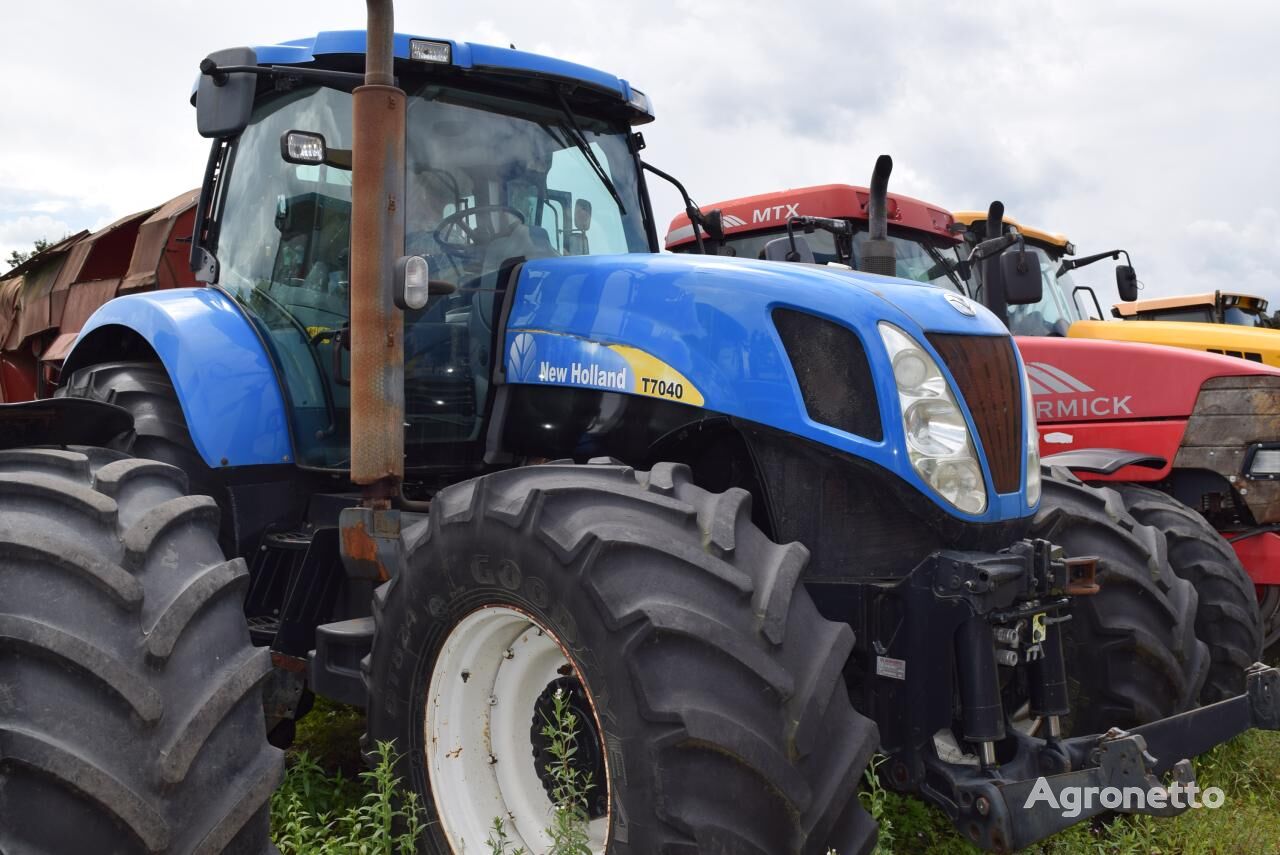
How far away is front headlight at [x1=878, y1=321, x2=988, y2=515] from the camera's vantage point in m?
2.73

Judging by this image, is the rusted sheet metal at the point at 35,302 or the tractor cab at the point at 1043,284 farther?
the rusted sheet metal at the point at 35,302

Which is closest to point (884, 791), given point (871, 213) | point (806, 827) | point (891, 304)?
point (806, 827)

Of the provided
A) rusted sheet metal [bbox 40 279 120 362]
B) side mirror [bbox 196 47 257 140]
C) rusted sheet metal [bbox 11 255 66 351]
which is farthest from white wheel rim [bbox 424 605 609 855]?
rusted sheet metal [bbox 11 255 66 351]

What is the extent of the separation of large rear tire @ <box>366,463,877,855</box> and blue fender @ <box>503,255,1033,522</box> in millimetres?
351

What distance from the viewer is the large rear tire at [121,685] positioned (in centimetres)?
207

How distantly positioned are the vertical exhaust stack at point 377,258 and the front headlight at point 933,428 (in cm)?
129

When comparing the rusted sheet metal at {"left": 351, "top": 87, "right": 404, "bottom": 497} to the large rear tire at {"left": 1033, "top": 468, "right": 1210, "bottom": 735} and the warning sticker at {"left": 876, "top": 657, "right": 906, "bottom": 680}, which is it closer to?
the warning sticker at {"left": 876, "top": 657, "right": 906, "bottom": 680}

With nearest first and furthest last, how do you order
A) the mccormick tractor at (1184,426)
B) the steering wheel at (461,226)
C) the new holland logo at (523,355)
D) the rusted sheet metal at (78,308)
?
the new holland logo at (523,355) < the steering wheel at (461,226) < the mccormick tractor at (1184,426) < the rusted sheet metal at (78,308)

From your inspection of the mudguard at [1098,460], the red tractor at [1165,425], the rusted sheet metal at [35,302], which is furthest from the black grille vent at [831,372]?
the rusted sheet metal at [35,302]

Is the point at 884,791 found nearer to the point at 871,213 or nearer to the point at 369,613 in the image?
the point at 369,613

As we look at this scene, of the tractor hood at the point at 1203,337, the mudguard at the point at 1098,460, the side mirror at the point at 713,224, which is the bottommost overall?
the mudguard at the point at 1098,460

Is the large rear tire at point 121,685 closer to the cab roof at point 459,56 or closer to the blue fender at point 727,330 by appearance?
the blue fender at point 727,330

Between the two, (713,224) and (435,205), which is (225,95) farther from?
(713,224)

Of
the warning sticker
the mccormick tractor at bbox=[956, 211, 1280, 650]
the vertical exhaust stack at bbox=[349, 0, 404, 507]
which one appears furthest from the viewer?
the mccormick tractor at bbox=[956, 211, 1280, 650]
